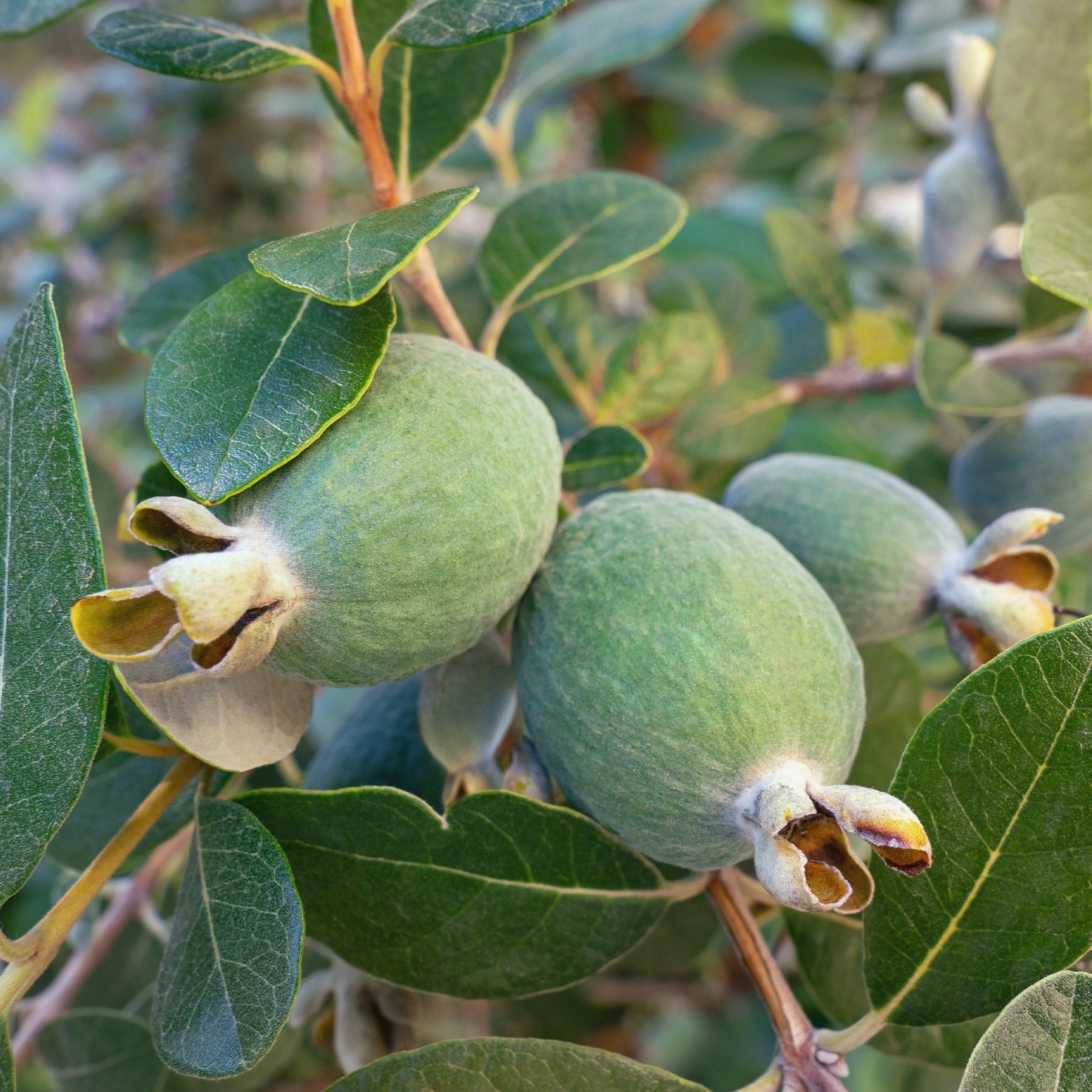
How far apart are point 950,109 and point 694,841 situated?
1860 millimetres

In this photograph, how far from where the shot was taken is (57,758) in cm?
64

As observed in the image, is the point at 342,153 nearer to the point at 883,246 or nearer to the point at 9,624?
the point at 883,246

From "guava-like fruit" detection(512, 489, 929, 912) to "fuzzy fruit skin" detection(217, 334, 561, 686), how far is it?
0.07 meters

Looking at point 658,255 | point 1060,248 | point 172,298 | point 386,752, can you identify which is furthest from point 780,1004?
point 658,255

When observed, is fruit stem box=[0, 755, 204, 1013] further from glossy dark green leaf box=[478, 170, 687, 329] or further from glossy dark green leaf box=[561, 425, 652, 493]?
glossy dark green leaf box=[478, 170, 687, 329]

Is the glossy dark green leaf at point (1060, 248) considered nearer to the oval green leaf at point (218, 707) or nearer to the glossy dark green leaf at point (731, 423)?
the glossy dark green leaf at point (731, 423)

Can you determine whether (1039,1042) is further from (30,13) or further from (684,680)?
(30,13)

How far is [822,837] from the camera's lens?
0.60 metres

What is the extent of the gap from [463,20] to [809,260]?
74 centimetres

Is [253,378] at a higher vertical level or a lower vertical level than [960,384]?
higher

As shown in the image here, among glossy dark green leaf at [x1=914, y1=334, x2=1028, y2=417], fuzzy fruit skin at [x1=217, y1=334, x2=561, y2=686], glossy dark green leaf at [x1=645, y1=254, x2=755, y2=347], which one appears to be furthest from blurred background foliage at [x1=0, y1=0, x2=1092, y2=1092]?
fuzzy fruit skin at [x1=217, y1=334, x2=561, y2=686]

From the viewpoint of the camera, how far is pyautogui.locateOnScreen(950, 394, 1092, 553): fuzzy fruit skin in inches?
40.1

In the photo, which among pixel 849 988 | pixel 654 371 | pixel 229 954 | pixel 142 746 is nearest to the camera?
pixel 229 954

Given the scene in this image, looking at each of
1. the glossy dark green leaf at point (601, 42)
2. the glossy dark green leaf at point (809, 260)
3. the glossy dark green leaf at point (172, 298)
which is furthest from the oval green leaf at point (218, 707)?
the glossy dark green leaf at point (601, 42)
